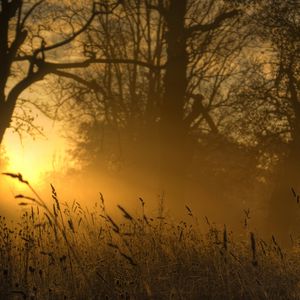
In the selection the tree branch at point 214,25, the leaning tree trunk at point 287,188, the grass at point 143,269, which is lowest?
the grass at point 143,269

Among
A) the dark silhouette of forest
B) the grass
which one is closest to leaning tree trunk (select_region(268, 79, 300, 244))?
the dark silhouette of forest

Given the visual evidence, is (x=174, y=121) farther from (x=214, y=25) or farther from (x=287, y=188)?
(x=287, y=188)

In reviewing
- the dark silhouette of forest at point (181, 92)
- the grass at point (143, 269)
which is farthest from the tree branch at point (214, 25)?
the grass at point (143, 269)

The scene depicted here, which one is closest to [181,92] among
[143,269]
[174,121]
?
[174,121]

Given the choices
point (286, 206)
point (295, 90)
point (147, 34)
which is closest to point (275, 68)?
point (295, 90)

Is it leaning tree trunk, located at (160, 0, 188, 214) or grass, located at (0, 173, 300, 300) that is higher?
leaning tree trunk, located at (160, 0, 188, 214)

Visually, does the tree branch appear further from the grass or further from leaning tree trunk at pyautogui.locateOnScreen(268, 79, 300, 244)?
the grass

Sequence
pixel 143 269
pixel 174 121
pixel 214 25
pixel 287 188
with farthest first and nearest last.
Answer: pixel 287 188 < pixel 174 121 < pixel 214 25 < pixel 143 269

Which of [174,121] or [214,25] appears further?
[174,121]

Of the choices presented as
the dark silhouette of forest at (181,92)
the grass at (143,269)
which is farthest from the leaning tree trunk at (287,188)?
the grass at (143,269)

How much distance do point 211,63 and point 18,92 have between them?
10735 millimetres

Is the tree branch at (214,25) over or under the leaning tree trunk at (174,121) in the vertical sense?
over

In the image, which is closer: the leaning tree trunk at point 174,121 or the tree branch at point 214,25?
the tree branch at point 214,25

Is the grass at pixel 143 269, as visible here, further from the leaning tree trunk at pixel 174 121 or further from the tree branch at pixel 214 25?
the tree branch at pixel 214 25
